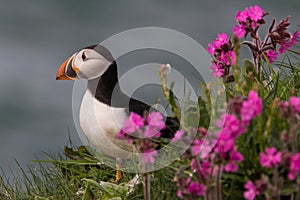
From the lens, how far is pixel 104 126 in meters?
5.32

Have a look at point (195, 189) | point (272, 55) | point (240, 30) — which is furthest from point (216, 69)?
point (195, 189)

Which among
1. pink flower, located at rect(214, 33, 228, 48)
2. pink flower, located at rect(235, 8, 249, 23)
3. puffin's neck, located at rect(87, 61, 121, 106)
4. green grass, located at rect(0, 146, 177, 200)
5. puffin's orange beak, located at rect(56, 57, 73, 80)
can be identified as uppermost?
pink flower, located at rect(235, 8, 249, 23)

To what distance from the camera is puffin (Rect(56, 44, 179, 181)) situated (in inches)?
208

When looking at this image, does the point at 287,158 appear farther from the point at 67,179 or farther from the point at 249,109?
the point at 67,179

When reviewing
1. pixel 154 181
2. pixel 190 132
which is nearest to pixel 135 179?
pixel 154 181

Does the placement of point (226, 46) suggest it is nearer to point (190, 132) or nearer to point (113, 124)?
point (113, 124)

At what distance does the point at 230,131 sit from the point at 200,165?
1.00ft

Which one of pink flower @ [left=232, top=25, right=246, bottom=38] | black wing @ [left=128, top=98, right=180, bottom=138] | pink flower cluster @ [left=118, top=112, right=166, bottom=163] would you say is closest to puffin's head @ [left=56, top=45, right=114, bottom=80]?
black wing @ [left=128, top=98, right=180, bottom=138]

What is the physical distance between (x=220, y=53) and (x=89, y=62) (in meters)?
1.32

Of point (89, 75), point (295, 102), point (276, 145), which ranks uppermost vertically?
point (89, 75)

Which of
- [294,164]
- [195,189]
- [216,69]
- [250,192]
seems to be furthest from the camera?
[216,69]

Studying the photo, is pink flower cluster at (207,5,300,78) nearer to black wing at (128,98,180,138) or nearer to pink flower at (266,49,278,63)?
pink flower at (266,49,278,63)

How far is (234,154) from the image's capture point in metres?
2.85

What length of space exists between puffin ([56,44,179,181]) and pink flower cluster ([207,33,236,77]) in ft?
2.10
